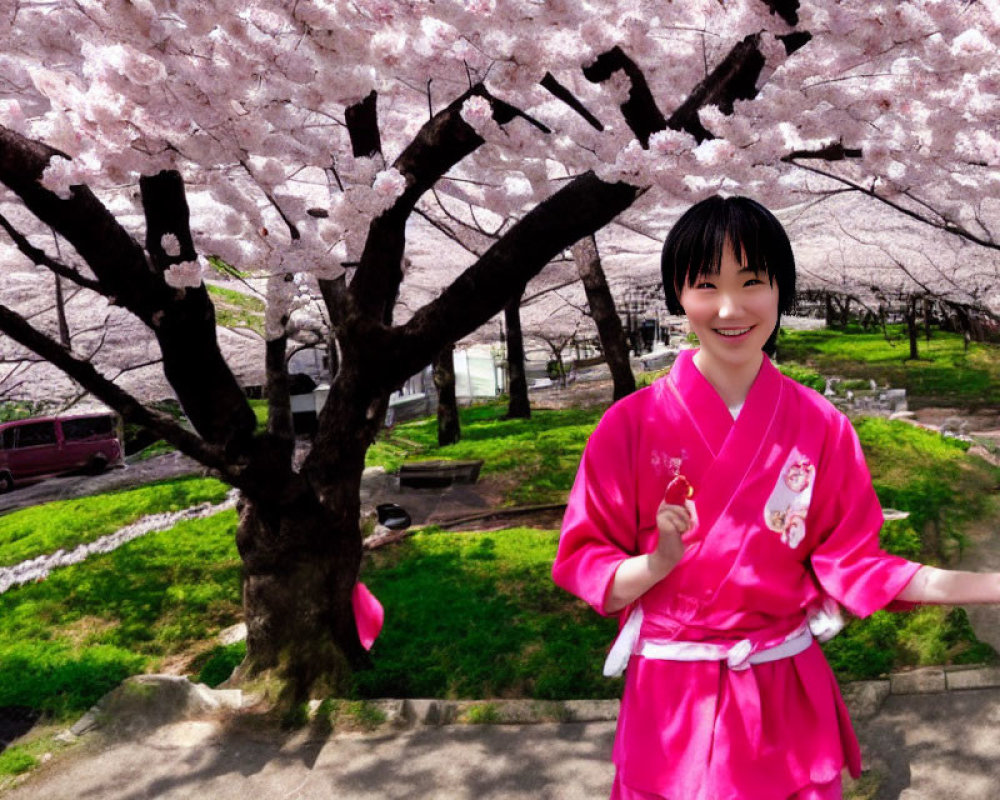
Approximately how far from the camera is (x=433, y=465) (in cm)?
1228

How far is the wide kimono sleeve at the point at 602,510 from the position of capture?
2240 mm

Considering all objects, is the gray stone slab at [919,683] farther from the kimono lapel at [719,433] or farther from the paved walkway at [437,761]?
the kimono lapel at [719,433]

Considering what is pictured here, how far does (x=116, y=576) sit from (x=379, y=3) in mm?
6681

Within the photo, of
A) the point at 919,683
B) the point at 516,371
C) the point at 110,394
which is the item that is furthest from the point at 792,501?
the point at 516,371

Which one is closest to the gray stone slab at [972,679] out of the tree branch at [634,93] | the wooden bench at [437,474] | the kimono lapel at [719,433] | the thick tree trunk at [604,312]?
the tree branch at [634,93]

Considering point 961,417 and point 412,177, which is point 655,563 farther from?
point 961,417

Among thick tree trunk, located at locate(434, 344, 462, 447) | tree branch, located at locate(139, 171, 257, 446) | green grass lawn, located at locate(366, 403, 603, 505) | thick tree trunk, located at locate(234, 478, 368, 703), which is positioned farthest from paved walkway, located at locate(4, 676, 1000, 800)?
thick tree trunk, located at locate(434, 344, 462, 447)

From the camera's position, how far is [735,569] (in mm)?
2164

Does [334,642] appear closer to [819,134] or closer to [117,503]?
[819,134]

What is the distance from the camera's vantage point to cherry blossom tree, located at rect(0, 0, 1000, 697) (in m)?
3.85

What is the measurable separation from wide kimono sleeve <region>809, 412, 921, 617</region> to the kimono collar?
19 centimetres

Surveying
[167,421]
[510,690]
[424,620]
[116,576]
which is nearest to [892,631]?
[510,690]

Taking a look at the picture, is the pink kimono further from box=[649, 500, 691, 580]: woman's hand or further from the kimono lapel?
box=[649, 500, 691, 580]: woman's hand

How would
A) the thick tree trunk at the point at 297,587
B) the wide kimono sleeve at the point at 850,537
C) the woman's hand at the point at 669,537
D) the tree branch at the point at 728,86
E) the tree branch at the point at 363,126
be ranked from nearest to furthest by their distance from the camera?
the woman's hand at the point at 669,537, the wide kimono sleeve at the point at 850,537, the tree branch at the point at 728,86, the thick tree trunk at the point at 297,587, the tree branch at the point at 363,126
